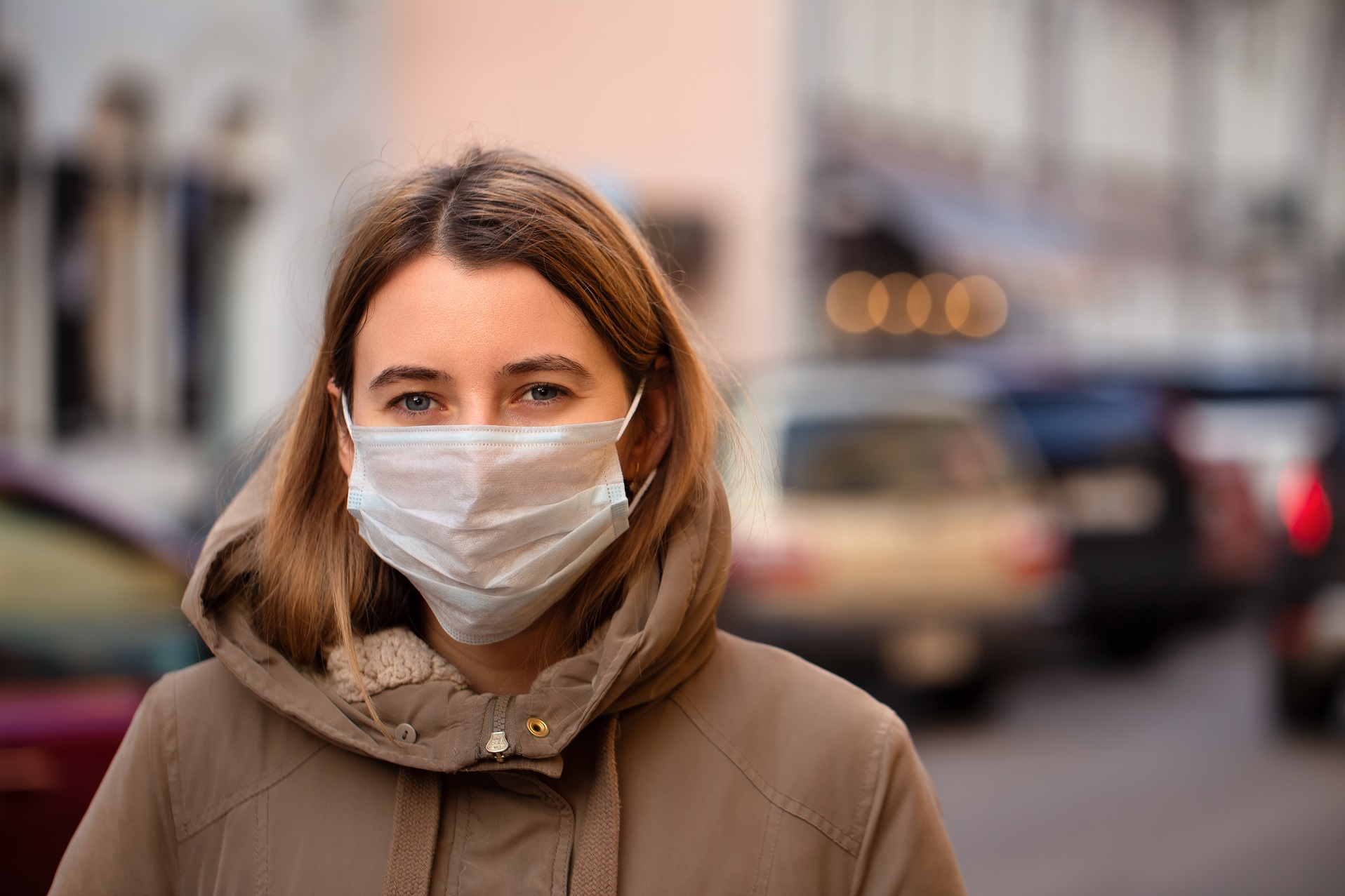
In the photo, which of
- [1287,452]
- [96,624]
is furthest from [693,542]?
[1287,452]

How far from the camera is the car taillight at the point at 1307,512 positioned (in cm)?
728

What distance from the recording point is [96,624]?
151 inches

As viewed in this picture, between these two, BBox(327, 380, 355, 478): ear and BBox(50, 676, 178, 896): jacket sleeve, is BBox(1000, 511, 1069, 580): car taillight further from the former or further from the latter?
BBox(50, 676, 178, 896): jacket sleeve

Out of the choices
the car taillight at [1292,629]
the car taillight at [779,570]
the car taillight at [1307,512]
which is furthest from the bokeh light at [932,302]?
the car taillight at [779,570]

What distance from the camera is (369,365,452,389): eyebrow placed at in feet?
6.14

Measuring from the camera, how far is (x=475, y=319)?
1839 mm

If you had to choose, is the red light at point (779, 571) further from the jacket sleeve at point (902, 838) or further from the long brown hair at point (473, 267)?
the jacket sleeve at point (902, 838)

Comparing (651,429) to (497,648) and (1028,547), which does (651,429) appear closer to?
(497,648)

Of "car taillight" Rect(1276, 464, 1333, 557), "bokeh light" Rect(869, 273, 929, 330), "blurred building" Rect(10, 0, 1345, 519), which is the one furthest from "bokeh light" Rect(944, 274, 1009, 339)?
"car taillight" Rect(1276, 464, 1333, 557)

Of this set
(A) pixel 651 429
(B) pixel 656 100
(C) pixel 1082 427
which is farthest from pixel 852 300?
(A) pixel 651 429

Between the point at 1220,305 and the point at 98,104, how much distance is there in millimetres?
30803

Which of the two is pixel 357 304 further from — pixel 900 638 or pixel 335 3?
pixel 335 3

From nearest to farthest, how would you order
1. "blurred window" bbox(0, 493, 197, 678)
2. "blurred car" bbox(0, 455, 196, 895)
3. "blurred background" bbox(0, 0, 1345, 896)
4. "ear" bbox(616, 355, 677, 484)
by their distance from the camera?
"ear" bbox(616, 355, 677, 484) → "blurred car" bbox(0, 455, 196, 895) → "blurred window" bbox(0, 493, 197, 678) → "blurred background" bbox(0, 0, 1345, 896)

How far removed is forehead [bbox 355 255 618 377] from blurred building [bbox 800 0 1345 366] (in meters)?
11.0
